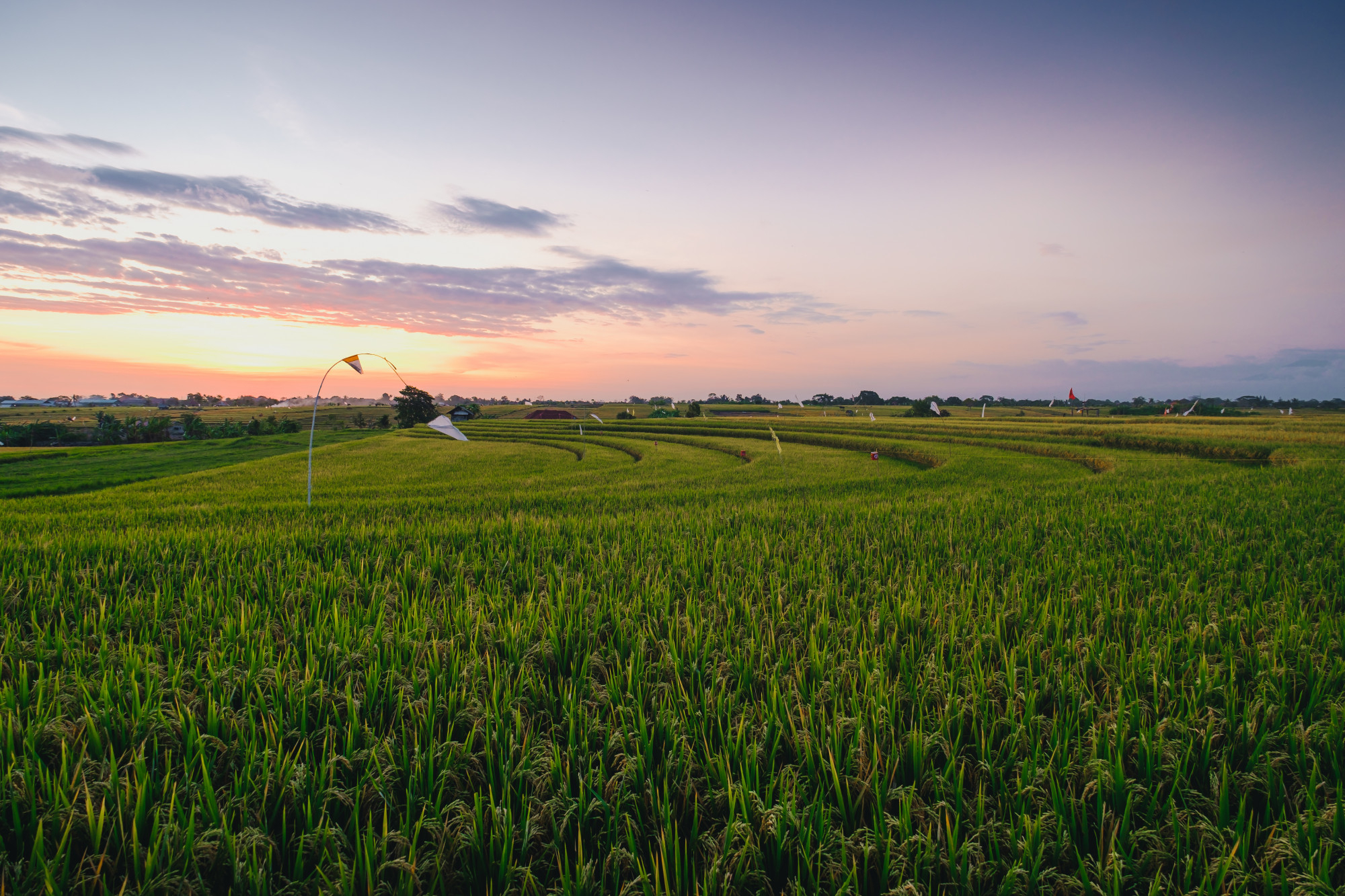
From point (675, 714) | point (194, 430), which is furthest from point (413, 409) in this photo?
point (675, 714)

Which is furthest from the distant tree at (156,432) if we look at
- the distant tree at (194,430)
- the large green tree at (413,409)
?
the large green tree at (413,409)

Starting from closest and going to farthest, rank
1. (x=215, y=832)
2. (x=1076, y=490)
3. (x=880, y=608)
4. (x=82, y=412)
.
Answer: (x=215, y=832), (x=880, y=608), (x=1076, y=490), (x=82, y=412)

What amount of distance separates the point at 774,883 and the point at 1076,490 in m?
13.9

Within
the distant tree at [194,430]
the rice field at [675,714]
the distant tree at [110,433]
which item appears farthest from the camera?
the distant tree at [194,430]

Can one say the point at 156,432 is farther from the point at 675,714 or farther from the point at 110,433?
the point at 675,714

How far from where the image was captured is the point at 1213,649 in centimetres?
424

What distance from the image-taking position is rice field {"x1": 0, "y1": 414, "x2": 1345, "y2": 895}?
7.29 ft

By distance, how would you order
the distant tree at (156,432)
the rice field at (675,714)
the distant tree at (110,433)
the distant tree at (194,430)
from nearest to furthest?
the rice field at (675,714) < the distant tree at (110,433) < the distant tree at (156,432) < the distant tree at (194,430)

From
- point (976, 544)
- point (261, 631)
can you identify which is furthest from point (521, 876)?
point (976, 544)

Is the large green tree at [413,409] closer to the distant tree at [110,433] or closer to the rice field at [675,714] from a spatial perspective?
the distant tree at [110,433]

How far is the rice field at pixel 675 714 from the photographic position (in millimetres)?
2223

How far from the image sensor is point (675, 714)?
10.2ft

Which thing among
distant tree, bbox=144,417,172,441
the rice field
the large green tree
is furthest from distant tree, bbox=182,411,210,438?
the rice field

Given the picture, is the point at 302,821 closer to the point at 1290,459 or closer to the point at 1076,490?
the point at 1076,490
